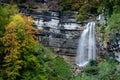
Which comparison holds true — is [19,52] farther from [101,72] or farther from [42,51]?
[101,72]

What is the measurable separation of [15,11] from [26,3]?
5964 millimetres

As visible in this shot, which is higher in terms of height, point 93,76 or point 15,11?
point 15,11

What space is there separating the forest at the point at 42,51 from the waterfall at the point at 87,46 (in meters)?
0.65

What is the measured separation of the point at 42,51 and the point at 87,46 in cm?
454

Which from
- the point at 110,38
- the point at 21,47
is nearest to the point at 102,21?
the point at 110,38

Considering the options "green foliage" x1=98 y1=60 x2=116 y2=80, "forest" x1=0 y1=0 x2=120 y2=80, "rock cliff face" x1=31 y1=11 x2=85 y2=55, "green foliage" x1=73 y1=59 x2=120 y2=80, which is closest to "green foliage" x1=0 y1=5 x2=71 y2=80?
"forest" x1=0 y1=0 x2=120 y2=80

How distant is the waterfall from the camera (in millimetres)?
32281

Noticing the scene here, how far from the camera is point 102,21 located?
32000mm

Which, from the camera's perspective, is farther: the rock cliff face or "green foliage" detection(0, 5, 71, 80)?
the rock cliff face

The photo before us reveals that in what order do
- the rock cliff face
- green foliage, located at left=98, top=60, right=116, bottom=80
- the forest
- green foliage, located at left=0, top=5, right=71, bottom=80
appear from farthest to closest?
the rock cliff face
green foliage, located at left=98, top=60, right=116, bottom=80
the forest
green foliage, located at left=0, top=5, right=71, bottom=80

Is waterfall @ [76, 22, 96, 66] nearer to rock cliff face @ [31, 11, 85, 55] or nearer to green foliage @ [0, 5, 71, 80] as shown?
rock cliff face @ [31, 11, 85, 55]

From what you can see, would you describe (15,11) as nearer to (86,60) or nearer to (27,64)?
(27,64)

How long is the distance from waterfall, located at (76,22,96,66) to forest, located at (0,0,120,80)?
65 centimetres

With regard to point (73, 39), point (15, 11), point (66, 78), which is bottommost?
point (66, 78)
